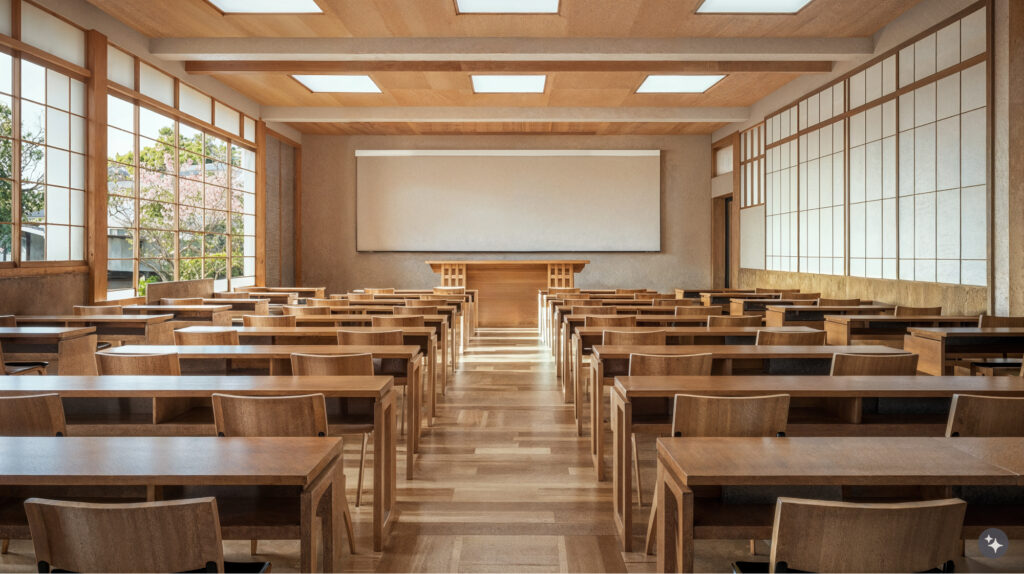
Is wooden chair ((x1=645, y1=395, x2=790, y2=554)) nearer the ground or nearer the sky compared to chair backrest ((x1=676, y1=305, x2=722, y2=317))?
nearer the ground

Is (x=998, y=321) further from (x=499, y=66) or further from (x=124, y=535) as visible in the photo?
(x=499, y=66)

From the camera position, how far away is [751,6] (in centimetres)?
734

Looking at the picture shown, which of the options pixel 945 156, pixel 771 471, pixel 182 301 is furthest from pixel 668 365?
pixel 182 301

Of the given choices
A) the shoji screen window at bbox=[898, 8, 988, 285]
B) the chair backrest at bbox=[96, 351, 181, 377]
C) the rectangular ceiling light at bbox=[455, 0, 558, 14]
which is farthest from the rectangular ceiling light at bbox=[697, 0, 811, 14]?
the chair backrest at bbox=[96, 351, 181, 377]

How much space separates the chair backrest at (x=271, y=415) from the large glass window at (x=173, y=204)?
6493 mm

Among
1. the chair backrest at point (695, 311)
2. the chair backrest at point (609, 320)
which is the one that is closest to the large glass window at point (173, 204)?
the chair backrest at point (609, 320)

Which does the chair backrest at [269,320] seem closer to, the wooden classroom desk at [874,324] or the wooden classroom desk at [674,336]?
the wooden classroom desk at [674,336]

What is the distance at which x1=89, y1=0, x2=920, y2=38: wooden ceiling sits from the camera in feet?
23.7

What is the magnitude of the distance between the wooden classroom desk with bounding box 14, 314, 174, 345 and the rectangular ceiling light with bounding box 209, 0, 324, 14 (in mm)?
3562

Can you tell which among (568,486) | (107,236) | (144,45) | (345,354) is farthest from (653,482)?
(144,45)

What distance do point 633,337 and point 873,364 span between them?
52.5 inches

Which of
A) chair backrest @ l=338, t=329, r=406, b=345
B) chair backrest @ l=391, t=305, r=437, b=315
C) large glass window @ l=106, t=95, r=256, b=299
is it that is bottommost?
chair backrest @ l=338, t=329, r=406, b=345

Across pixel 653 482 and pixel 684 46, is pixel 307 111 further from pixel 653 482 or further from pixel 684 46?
pixel 653 482

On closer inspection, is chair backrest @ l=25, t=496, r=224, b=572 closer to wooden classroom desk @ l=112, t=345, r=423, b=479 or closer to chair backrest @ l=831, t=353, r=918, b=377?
wooden classroom desk @ l=112, t=345, r=423, b=479
